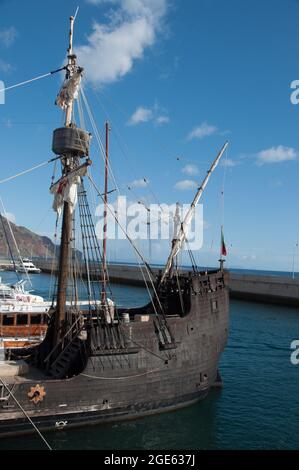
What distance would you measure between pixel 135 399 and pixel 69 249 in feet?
24.4

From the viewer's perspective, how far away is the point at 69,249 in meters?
18.9

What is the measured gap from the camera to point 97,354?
16.6 m

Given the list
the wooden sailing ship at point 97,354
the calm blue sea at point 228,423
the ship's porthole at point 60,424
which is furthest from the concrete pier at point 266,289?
the ship's porthole at point 60,424

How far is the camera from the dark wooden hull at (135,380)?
15.9m

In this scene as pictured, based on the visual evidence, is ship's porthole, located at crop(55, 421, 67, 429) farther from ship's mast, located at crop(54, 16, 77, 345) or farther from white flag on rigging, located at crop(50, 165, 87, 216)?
white flag on rigging, located at crop(50, 165, 87, 216)

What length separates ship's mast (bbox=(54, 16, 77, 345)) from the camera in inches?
722

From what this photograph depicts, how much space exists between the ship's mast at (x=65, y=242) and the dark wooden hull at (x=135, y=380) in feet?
8.05

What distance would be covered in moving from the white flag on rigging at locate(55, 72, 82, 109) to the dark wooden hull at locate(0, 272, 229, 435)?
36.1ft

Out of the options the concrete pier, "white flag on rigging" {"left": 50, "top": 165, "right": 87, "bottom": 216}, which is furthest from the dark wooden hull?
the concrete pier

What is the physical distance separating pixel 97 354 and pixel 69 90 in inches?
493

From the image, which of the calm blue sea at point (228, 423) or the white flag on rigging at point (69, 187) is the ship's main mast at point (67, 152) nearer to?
the white flag on rigging at point (69, 187)
